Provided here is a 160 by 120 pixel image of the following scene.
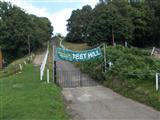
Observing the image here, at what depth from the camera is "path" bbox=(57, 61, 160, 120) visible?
18631 millimetres

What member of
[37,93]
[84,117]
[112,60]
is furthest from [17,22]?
[84,117]

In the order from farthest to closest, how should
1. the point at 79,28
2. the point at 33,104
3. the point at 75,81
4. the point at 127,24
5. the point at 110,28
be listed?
the point at 79,28 → the point at 110,28 → the point at 127,24 → the point at 75,81 → the point at 33,104

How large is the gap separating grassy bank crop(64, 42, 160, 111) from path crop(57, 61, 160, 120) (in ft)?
1.66

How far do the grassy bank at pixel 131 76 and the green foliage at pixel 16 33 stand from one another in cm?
4842

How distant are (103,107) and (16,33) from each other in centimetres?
6205

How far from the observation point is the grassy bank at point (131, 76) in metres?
22.2

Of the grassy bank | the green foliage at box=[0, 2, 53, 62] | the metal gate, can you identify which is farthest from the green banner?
the green foliage at box=[0, 2, 53, 62]

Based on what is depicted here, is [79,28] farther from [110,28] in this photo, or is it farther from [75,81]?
[75,81]

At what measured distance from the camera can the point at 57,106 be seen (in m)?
20.2

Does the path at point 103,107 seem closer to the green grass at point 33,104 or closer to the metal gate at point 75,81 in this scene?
the green grass at point 33,104

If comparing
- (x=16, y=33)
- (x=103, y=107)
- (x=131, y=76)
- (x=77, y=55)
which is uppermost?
(x=16, y=33)

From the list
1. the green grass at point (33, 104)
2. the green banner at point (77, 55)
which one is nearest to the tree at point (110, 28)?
the green banner at point (77, 55)

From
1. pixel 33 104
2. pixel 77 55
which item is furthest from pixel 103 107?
pixel 77 55

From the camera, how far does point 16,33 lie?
81125 mm
